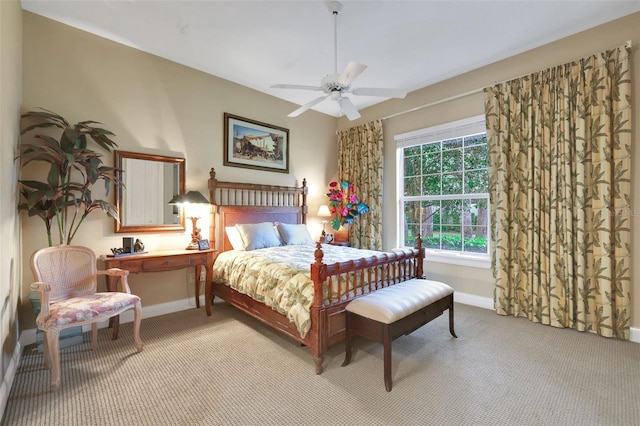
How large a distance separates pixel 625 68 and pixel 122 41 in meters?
5.22

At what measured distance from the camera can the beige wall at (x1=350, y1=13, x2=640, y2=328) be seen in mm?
2738

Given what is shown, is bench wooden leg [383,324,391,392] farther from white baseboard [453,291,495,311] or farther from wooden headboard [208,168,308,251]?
wooden headboard [208,168,308,251]

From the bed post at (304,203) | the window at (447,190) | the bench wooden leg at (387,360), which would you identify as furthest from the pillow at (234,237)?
the window at (447,190)

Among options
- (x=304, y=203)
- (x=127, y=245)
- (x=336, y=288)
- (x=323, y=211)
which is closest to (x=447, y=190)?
(x=323, y=211)

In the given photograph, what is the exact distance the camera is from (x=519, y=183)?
334 centimetres

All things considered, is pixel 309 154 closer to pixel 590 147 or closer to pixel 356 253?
pixel 356 253

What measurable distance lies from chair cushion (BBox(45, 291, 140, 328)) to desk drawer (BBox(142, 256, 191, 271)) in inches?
18.1

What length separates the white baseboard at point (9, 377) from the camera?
177 cm

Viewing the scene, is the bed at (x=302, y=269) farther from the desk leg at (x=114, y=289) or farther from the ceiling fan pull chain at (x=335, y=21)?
the ceiling fan pull chain at (x=335, y=21)

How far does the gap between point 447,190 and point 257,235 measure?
2.82 metres

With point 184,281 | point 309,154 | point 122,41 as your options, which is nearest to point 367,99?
point 309,154

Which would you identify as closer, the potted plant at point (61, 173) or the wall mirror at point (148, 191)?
the potted plant at point (61, 173)

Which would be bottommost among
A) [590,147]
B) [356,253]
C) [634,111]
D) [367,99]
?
[356,253]

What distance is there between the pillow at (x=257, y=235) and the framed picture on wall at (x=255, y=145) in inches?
38.9
